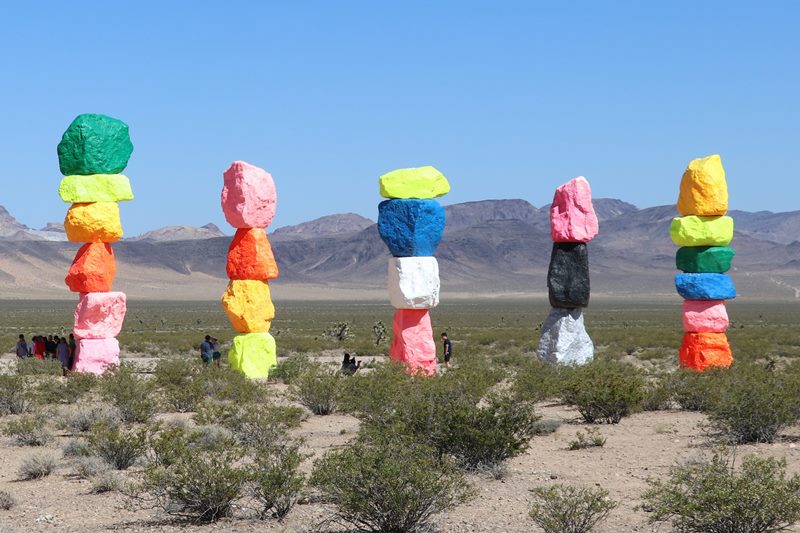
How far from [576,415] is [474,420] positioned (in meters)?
5.59

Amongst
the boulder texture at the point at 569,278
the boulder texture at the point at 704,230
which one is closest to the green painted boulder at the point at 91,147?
the boulder texture at the point at 569,278

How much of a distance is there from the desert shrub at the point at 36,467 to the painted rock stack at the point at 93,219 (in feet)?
31.1

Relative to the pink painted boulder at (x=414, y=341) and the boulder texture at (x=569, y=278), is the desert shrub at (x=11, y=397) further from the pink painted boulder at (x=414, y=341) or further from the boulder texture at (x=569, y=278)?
the boulder texture at (x=569, y=278)

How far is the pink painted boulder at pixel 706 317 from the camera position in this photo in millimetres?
22141

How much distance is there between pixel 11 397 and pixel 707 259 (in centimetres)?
1406

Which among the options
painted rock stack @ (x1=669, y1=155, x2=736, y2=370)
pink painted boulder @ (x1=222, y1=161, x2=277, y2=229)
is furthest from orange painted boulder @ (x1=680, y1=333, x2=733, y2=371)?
pink painted boulder @ (x1=222, y1=161, x2=277, y2=229)

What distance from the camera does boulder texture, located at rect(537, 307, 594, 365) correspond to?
2184 centimetres

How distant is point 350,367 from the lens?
72.7ft

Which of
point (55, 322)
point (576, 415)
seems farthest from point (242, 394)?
point (55, 322)

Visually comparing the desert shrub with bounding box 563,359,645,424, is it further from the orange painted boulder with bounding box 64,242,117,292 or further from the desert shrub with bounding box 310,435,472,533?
the orange painted boulder with bounding box 64,242,117,292

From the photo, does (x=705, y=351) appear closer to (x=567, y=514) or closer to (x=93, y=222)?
(x=93, y=222)

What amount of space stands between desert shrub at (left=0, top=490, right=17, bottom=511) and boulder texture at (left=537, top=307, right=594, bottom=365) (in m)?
13.7

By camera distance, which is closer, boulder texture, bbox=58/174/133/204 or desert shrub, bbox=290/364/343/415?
desert shrub, bbox=290/364/343/415

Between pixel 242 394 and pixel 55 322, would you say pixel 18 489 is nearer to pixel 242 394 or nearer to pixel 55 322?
pixel 242 394
